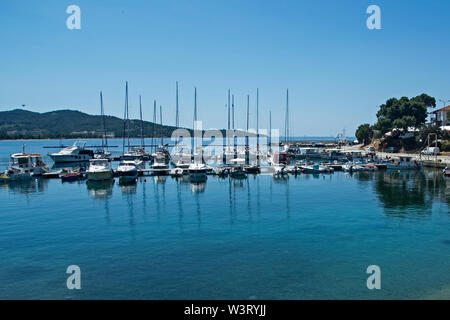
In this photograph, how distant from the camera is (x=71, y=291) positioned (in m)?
17.4

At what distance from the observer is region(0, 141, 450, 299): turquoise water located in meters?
17.8

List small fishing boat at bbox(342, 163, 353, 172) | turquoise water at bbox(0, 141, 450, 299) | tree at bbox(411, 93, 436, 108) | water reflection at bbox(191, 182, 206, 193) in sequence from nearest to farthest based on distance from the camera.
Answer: turquoise water at bbox(0, 141, 450, 299)
water reflection at bbox(191, 182, 206, 193)
small fishing boat at bbox(342, 163, 353, 172)
tree at bbox(411, 93, 436, 108)

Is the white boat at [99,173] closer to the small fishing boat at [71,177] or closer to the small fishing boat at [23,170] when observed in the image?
the small fishing boat at [71,177]

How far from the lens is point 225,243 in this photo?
24.5 metres

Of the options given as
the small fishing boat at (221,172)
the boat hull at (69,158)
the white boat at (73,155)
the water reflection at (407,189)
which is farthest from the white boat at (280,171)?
the boat hull at (69,158)

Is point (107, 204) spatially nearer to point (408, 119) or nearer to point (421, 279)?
point (421, 279)

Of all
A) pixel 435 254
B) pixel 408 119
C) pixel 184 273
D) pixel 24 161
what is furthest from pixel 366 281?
pixel 408 119

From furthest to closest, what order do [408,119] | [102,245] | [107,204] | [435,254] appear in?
1. [408,119]
2. [107,204]
3. [102,245]
4. [435,254]

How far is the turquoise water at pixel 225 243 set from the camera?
17.8 m

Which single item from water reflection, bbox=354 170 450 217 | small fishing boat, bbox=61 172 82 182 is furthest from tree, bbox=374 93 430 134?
small fishing boat, bbox=61 172 82 182

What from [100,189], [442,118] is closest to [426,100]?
[442,118]

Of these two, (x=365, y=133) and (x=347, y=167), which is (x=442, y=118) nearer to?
(x=365, y=133)

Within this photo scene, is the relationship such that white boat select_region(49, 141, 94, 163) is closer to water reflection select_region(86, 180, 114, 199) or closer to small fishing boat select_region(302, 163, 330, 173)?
water reflection select_region(86, 180, 114, 199)
